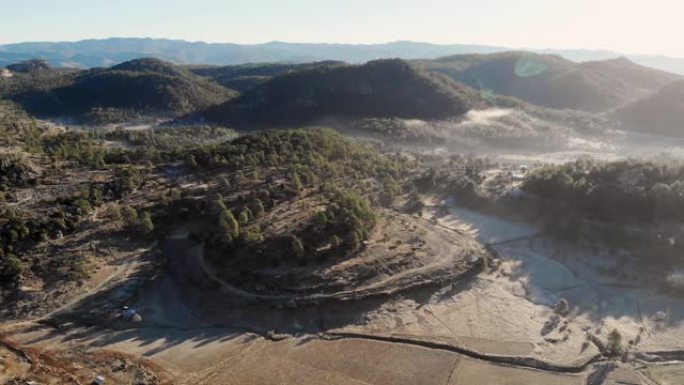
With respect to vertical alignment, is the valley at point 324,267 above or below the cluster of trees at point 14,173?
below

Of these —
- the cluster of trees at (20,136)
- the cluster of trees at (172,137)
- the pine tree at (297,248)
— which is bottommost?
the pine tree at (297,248)

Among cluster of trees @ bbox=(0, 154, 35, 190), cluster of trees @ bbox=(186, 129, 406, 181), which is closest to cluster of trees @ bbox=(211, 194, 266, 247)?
cluster of trees @ bbox=(186, 129, 406, 181)

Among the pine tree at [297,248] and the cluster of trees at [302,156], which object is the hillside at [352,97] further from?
the pine tree at [297,248]

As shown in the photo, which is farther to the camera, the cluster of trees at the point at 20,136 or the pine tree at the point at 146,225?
the cluster of trees at the point at 20,136

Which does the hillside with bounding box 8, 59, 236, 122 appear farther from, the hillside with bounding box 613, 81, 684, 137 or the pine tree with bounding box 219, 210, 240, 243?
the hillside with bounding box 613, 81, 684, 137

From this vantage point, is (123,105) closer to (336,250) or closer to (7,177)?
(7,177)

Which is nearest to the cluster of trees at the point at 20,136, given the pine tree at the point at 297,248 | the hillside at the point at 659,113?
the pine tree at the point at 297,248

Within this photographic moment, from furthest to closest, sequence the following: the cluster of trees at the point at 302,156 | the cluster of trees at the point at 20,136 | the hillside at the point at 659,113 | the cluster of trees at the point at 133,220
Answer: the hillside at the point at 659,113, the cluster of trees at the point at 20,136, the cluster of trees at the point at 302,156, the cluster of trees at the point at 133,220
